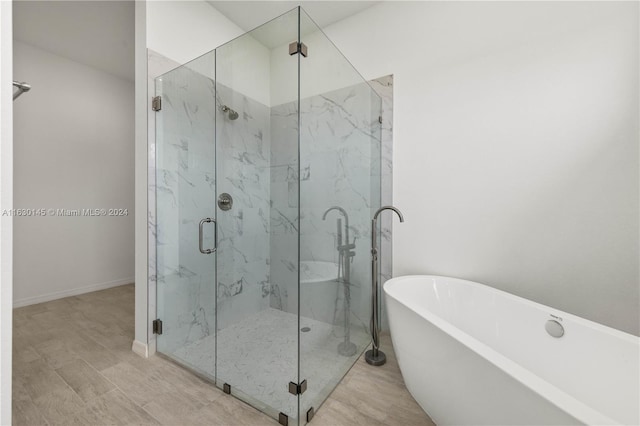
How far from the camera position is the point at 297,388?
4.39ft

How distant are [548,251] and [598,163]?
1.88 ft

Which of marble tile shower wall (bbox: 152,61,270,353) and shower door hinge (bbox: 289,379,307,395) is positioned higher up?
marble tile shower wall (bbox: 152,61,270,353)

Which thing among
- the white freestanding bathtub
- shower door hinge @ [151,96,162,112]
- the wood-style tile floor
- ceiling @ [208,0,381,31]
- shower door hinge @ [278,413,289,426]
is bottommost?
the wood-style tile floor

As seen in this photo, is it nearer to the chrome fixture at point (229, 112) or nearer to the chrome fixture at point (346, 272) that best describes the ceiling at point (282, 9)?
the chrome fixture at point (229, 112)

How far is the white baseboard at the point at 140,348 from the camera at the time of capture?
6.40ft

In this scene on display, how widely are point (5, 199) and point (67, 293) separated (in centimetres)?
353

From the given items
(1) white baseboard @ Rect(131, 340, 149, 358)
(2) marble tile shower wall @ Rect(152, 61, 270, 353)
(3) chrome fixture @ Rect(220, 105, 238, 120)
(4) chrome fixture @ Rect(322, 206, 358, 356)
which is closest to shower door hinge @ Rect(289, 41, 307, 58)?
(2) marble tile shower wall @ Rect(152, 61, 270, 353)

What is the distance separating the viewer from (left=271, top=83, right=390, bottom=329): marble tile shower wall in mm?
1373

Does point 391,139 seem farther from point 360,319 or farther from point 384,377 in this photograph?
point 384,377

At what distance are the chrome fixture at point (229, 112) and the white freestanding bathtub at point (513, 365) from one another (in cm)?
138

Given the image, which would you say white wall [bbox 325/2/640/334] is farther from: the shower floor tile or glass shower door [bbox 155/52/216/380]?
glass shower door [bbox 155/52/216/380]

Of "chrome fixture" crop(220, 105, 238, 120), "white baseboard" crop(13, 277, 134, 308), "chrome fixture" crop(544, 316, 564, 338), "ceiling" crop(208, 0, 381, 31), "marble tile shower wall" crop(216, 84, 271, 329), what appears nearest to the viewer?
"chrome fixture" crop(544, 316, 564, 338)

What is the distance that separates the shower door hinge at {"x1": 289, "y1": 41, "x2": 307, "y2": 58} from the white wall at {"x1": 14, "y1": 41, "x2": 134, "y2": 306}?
135 inches

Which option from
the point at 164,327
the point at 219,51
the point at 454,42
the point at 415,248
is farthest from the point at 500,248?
the point at 164,327
